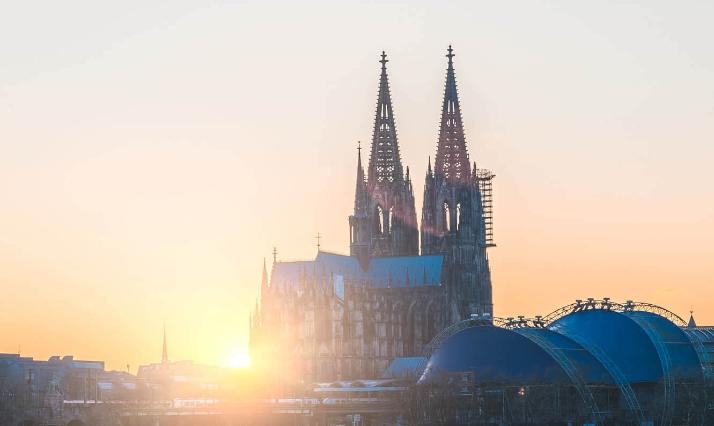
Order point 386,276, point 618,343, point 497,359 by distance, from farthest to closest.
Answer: point 386,276 < point 618,343 < point 497,359

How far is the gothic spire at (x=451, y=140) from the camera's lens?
18900cm

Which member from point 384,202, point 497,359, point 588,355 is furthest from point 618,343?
point 384,202

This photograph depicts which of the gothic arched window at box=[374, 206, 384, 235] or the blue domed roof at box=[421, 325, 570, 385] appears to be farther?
the gothic arched window at box=[374, 206, 384, 235]

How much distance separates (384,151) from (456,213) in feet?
34.7

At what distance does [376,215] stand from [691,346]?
3982 cm

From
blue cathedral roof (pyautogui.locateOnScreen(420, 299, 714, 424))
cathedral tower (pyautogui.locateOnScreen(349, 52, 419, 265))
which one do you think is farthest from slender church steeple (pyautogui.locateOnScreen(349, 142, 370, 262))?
blue cathedral roof (pyautogui.locateOnScreen(420, 299, 714, 424))

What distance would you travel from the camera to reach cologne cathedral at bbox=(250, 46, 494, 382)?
181 metres

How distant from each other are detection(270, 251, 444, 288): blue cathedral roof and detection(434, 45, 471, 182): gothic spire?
367 inches

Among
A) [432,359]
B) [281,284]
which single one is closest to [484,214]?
[281,284]

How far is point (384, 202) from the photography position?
192 m

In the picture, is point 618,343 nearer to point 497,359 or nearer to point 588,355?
point 588,355

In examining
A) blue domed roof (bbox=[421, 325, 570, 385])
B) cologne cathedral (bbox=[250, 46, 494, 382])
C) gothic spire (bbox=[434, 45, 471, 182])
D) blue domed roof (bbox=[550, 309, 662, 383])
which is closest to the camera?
blue domed roof (bbox=[421, 325, 570, 385])

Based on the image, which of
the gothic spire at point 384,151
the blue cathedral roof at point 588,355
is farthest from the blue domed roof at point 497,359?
the gothic spire at point 384,151

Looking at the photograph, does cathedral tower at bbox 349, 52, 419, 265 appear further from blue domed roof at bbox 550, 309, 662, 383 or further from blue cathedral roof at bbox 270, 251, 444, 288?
blue domed roof at bbox 550, 309, 662, 383
